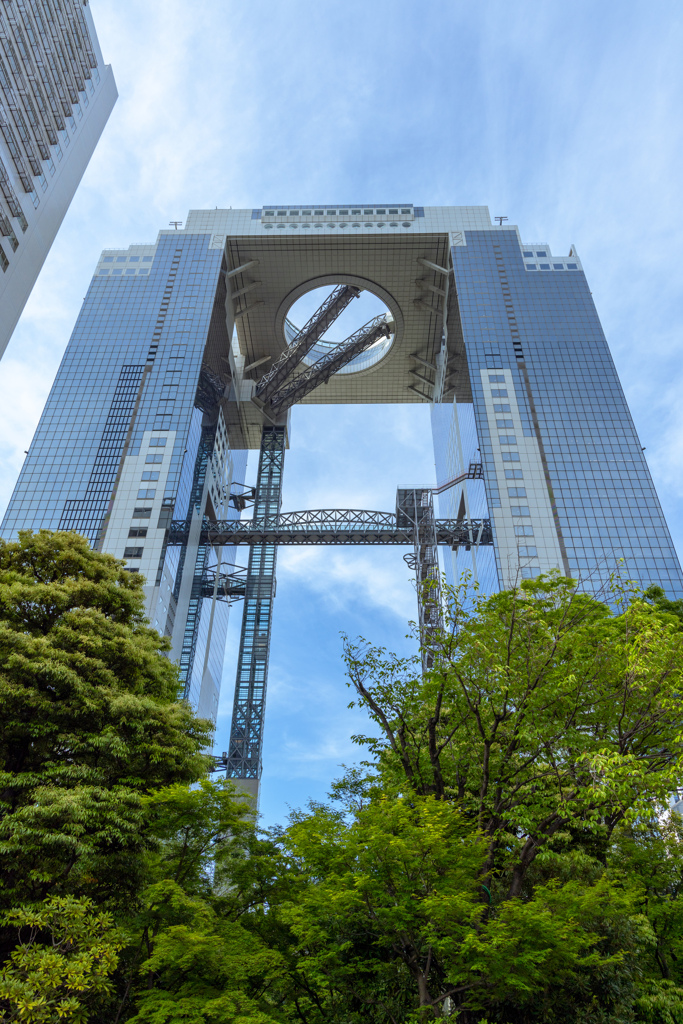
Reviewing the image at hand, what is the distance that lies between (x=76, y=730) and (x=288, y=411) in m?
72.1

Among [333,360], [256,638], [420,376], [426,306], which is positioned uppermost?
→ [420,376]

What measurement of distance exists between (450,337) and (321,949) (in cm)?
7357

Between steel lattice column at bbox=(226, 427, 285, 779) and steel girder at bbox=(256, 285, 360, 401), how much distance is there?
9.64 meters

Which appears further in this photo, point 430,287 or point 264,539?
point 430,287

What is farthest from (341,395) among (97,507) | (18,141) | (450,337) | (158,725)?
(158,725)

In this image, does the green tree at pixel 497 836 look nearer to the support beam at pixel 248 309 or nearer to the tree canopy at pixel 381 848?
the tree canopy at pixel 381 848

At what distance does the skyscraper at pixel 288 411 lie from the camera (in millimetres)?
58094

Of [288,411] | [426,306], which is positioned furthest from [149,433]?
[426,306]

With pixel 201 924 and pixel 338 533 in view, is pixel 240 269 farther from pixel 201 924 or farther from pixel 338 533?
pixel 201 924

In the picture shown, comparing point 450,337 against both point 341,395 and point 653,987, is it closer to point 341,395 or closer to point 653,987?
point 341,395

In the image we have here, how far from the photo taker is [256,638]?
68062 millimetres

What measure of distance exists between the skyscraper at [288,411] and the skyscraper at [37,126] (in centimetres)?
2360

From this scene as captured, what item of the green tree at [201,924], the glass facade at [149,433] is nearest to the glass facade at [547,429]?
the glass facade at [149,433]

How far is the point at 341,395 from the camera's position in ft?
305
